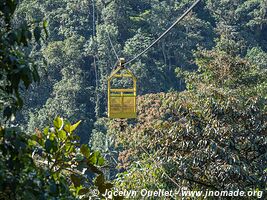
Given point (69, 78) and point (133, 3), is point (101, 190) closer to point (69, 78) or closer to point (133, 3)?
point (69, 78)

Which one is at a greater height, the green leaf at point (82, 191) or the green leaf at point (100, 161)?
the green leaf at point (100, 161)

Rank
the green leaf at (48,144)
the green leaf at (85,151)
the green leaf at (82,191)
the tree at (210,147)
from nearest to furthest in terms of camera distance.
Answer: the green leaf at (48,144)
the green leaf at (85,151)
the green leaf at (82,191)
the tree at (210,147)

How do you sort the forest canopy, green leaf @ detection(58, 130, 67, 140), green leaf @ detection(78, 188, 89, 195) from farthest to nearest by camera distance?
green leaf @ detection(78, 188, 89, 195) → green leaf @ detection(58, 130, 67, 140) → the forest canopy

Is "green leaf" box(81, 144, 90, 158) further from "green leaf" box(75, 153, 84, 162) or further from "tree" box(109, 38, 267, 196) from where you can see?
"tree" box(109, 38, 267, 196)

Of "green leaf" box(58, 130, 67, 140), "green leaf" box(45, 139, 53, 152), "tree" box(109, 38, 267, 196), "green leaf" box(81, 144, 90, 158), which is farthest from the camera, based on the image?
"tree" box(109, 38, 267, 196)

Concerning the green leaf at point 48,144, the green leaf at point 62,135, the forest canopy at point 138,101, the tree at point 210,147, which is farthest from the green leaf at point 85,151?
the tree at point 210,147

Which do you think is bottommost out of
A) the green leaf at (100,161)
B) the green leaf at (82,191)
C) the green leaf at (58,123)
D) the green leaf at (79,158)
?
the green leaf at (82,191)

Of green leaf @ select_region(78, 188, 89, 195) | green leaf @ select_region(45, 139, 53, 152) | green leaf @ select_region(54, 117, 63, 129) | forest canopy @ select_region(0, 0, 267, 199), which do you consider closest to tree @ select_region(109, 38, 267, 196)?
forest canopy @ select_region(0, 0, 267, 199)

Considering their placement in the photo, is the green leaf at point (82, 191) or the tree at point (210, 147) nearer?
the green leaf at point (82, 191)

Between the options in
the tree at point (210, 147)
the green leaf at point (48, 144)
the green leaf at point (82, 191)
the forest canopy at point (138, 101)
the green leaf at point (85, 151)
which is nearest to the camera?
the forest canopy at point (138, 101)

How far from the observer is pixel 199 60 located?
50.8 feet

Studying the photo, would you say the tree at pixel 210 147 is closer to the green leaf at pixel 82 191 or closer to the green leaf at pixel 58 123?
→ the green leaf at pixel 82 191

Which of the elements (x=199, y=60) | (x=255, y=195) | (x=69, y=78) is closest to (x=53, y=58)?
(x=69, y=78)

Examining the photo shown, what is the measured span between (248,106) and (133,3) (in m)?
28.8
